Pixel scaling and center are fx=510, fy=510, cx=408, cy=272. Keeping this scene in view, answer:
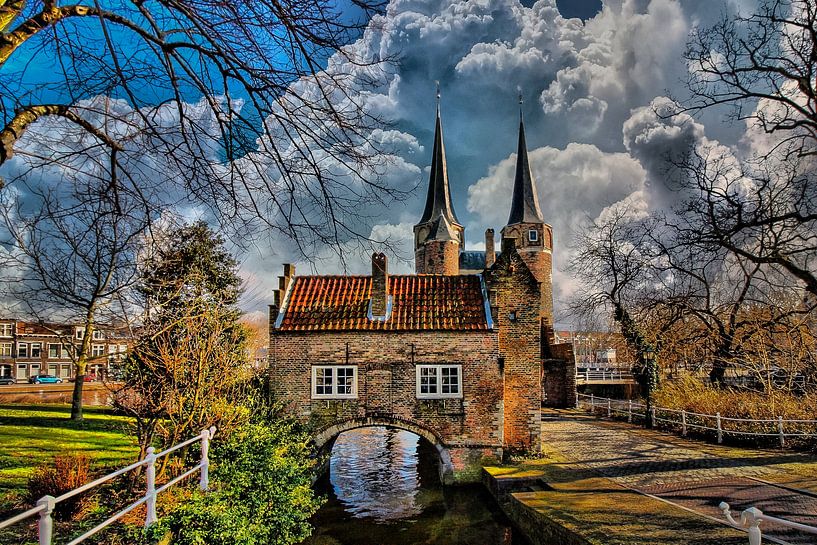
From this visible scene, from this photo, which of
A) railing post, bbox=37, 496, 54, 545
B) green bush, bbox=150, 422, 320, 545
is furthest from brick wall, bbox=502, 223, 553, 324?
railing post, bbox=37, 496, 54, 545

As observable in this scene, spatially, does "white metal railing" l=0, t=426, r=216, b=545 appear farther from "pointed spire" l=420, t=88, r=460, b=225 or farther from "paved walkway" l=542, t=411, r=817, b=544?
"pointed spire" l=420, t=88, r=460, b=225

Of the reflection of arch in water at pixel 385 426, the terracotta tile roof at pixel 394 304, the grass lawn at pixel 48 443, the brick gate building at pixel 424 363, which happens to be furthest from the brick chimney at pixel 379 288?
the grass lawn at pixel 48 443

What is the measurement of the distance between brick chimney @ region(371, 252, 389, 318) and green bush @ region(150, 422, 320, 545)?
563 centimetres

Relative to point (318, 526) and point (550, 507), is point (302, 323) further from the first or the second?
point (550, 507)

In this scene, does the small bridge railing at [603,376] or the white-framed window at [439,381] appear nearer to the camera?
the white-framed window at [439,381]

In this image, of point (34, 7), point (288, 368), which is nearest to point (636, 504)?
point (288, 368)

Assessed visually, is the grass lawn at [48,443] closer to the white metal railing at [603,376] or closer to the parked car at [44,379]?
the white metal railing at [603,376]

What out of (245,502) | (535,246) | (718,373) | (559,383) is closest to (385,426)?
(245,502)

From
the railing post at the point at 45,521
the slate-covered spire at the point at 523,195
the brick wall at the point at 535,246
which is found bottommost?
the railing post at the point at 45,521

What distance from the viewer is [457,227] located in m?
55.9

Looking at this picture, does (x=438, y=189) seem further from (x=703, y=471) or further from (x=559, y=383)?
(x=703, y=471)

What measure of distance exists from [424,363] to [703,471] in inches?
321

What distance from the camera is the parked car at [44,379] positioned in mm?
63919

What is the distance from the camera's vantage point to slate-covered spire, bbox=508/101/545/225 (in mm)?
52312
